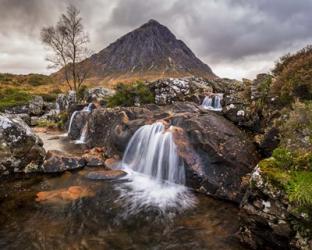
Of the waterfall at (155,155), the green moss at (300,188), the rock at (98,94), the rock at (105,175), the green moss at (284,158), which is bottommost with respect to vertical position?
the rock at (105,175)

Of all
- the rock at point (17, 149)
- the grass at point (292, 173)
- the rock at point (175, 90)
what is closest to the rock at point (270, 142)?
the grass at point (292, 173)

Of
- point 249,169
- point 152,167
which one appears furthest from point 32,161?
point 249,169

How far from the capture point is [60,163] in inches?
523

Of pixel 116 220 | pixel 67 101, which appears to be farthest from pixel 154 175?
pixel 67 101

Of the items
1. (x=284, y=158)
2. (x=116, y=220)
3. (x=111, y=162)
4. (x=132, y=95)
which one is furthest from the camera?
(x=132, y=95)

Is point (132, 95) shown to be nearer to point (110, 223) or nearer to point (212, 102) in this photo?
point (212, 102)

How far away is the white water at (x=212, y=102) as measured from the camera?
19.6 m

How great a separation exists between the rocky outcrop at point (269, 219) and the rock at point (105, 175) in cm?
658

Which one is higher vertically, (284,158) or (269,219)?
(284,158)

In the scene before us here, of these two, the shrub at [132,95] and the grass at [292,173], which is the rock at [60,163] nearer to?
the grass at [292,173]

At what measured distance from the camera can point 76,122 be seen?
22.5 m

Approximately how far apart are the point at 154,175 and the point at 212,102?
10033 millimetres

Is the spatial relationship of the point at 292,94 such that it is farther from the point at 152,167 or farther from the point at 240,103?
the point at 152,167

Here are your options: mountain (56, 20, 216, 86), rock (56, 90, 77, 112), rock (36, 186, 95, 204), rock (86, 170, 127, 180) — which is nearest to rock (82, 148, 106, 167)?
rock (86, 170, 127, 180)
